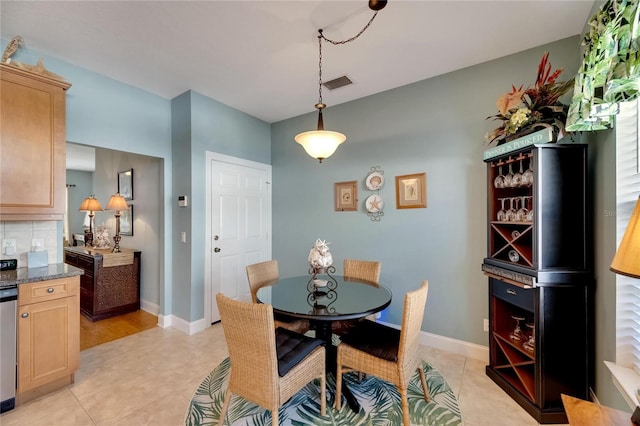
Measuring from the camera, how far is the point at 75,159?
5965 mm

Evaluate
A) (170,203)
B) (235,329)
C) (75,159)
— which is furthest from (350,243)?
(75,159)

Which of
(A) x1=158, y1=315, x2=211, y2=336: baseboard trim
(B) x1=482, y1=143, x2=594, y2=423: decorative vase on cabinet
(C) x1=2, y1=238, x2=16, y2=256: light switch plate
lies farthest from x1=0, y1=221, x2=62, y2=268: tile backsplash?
(B) x1=482, y1=143, x2=594, y2=423: decorative vase on cabinet

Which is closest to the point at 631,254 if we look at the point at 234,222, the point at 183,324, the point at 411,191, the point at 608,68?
the point at 608,68

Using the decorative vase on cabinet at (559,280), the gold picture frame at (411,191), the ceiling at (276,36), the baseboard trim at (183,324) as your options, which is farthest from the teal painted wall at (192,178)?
the decorative vase on cabinet at (559,280)

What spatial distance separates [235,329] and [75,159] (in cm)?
679

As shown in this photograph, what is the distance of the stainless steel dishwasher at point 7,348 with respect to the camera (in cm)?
182

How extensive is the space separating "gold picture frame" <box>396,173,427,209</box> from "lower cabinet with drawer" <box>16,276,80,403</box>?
302 centimetres

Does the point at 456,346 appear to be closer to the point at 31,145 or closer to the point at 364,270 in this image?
the point at 364,270

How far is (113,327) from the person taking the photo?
10.8ft

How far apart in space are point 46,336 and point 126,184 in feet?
8.65

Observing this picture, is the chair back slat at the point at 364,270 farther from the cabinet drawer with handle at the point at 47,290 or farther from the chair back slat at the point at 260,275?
the cabinet drawer with handle at the point at 47,290

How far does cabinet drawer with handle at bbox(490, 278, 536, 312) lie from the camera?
1.91 meters

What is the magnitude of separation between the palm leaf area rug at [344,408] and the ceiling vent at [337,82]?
9.17 feet

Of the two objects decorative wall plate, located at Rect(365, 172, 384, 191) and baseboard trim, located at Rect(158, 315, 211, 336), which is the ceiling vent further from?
baseboard trim, located at Rect(158, 315, 211, 336)
